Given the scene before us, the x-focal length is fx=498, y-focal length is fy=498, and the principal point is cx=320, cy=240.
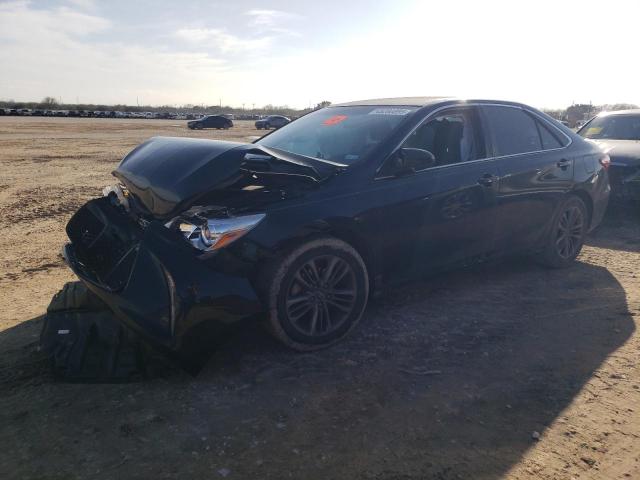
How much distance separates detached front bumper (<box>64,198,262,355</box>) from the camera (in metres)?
2.93

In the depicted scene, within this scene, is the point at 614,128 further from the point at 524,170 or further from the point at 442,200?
the point at 442,200

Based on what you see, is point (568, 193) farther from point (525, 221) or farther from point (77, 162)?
point (77, 162)

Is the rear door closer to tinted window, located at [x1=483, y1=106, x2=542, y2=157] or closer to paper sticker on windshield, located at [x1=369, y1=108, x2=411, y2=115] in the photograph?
tinted window, located at [x1=483, y1=106, x2=542, y2=157]

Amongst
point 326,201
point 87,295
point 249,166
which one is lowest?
point 87,295

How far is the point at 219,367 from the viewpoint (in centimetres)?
331

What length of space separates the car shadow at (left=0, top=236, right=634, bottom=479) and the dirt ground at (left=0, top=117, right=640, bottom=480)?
0.03ft

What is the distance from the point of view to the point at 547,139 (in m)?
5.12

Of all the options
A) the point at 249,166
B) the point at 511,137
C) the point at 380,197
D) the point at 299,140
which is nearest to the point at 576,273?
the point at 511,137

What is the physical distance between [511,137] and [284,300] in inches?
114

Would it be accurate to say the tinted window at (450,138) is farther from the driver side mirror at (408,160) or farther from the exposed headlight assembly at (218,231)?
the exposed headlight assembly at (218,231)

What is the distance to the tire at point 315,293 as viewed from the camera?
10.6 feet

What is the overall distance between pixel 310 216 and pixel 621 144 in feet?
22.5

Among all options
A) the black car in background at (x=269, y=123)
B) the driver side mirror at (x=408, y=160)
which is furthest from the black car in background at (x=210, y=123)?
the driver side mirror at (x=408, y=160)

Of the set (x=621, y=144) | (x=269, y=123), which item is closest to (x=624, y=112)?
(x=621, y=144)
